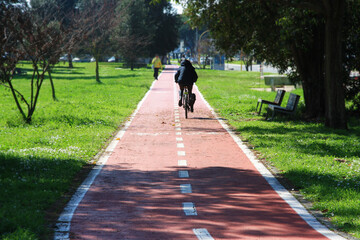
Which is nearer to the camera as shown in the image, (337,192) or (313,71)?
(337,192)

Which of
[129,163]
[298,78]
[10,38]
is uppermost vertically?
[10,38]

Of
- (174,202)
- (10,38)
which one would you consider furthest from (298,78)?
(174,202)

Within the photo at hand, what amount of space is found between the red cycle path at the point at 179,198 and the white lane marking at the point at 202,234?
6cm

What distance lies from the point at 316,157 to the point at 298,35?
22.4 ft

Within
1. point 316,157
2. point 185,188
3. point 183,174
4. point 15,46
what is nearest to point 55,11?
point 15,46

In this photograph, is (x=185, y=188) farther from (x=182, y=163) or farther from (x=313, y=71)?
(x=313, y=71)

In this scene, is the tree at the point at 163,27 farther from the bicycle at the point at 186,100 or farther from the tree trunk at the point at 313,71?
the tree trunk at the point at 313,71

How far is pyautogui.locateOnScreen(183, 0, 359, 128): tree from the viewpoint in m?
14.1

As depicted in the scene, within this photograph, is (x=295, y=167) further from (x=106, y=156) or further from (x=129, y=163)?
(x=106, y=156)

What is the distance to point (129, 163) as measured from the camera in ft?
32.3

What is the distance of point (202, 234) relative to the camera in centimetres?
559

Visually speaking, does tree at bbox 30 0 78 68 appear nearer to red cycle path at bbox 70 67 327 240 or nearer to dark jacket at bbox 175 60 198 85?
dark jacket at bbox 175 60 198 85

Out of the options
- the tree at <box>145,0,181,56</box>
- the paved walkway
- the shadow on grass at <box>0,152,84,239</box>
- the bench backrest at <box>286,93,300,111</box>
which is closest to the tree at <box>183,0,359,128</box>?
the bench backrest at <box>286,93,300,111</box>

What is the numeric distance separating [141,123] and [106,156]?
5.64 m
